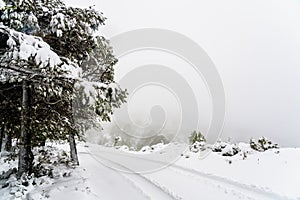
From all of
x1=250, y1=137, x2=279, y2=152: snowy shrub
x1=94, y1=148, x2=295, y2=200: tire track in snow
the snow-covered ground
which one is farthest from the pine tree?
x1=250, y1=137, x2=279, y2=152: snowy shrub

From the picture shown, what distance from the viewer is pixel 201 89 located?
21.1m

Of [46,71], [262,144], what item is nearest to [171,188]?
[46,71]

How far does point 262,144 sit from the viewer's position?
730 inches

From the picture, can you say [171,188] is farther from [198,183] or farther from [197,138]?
[197,138]

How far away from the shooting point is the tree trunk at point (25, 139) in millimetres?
8016

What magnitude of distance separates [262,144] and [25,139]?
51.7ft

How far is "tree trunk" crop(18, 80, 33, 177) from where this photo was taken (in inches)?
316

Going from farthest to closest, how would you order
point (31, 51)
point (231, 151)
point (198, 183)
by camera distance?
point (231, 151) → point (198, 183) → point (31, 51)

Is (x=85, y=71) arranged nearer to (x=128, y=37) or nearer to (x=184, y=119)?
(x=128, y=37)

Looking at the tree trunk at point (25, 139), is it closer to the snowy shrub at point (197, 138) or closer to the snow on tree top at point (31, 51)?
the snow on tree top at point (31, 51)

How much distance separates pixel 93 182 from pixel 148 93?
17572 mm

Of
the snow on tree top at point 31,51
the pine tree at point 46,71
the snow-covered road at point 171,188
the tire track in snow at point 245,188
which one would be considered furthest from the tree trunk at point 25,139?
the tire track in snow at point 245,188

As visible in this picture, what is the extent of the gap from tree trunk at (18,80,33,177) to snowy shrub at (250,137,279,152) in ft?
47.8

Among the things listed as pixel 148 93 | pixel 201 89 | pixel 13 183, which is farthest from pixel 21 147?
pixel 148 93
